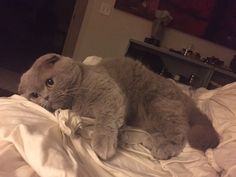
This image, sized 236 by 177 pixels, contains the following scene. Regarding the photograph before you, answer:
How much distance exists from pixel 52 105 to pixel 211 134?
558 mm

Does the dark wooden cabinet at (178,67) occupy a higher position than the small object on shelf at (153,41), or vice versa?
the small object on shelf at (153,41)

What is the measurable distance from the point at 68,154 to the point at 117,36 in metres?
2.45

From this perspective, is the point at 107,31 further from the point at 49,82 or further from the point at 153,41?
the point at 49,82

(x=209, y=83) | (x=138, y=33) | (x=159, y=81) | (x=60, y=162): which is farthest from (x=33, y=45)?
(x=60, y=162)

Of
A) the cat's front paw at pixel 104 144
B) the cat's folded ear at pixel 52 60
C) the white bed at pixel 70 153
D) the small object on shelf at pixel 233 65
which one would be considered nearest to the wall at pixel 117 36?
the small object on shelf at pixel 233 65

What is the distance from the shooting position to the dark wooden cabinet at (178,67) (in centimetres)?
272

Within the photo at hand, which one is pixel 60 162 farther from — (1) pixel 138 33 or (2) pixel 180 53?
(1) pixel 138 33

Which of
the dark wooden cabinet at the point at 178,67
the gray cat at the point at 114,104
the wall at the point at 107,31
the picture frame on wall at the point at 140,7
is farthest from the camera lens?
the wall at the point at 107,31

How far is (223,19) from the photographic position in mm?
2936

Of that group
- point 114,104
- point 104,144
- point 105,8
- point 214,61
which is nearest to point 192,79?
point 214,61

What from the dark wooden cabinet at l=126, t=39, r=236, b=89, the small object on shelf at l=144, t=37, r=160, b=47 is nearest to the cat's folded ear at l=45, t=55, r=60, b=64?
the dark wooden cabinet at l=126, t=39, r=236, b=89

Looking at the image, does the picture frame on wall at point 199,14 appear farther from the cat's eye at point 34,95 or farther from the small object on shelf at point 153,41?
the cat's eye at point 34,95

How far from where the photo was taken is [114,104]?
1.06m

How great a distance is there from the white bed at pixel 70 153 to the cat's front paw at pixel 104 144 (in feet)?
0.06
